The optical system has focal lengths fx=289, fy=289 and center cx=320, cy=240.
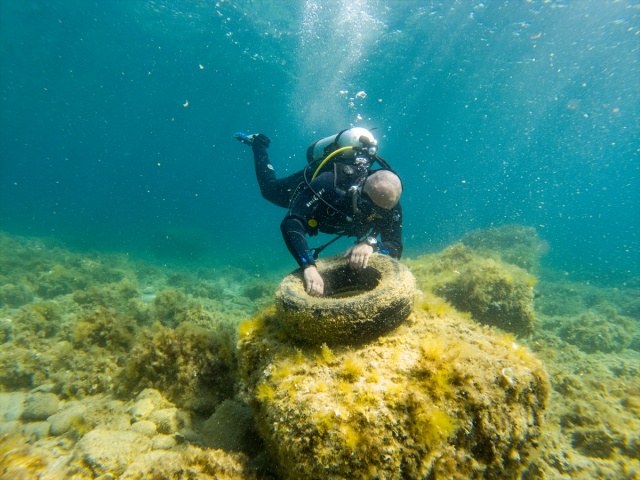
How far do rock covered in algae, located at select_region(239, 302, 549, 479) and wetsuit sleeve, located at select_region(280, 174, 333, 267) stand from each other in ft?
5.07

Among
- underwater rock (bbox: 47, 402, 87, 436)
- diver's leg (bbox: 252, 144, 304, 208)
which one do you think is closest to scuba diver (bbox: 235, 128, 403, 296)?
diver's leg (bbox: 252, 144, 304, 208)

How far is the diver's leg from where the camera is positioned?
788 cm

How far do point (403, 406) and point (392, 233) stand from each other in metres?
2.99

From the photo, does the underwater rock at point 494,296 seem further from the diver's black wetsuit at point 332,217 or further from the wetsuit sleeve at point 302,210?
the wetsuit sleeve at point 302,210

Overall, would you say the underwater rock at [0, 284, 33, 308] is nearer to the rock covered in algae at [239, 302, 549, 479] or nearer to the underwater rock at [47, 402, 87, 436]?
the underwater rock at [47, 402, 87, 436]

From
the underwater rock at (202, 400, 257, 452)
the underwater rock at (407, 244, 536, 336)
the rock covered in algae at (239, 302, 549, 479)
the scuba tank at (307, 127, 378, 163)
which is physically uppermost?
the scuba tank at (307, 127, 378, 163)

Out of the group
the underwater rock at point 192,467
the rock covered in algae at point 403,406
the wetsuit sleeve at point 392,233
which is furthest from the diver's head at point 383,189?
the underwater rock at point 192,467

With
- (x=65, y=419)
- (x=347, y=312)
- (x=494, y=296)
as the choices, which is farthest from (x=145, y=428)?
(x=494, y=296)

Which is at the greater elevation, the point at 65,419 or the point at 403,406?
the point at 403,406

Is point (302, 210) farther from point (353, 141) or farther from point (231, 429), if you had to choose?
point (231, 429)

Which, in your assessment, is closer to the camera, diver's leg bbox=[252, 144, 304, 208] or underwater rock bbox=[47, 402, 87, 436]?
underwater rock bbox=[47, 402, 87, 436]

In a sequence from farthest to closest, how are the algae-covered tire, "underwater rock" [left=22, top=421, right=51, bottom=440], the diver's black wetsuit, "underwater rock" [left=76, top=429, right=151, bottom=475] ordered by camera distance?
the diver's black wetsuit, "underwater rock" [left=22, top=421, right=51, bottom=440], the algae-covered tire, "underwater rock" [left=76, top=429, right=151, bottom=475]

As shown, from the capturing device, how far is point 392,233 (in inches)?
178

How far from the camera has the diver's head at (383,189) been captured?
3.64 metres
